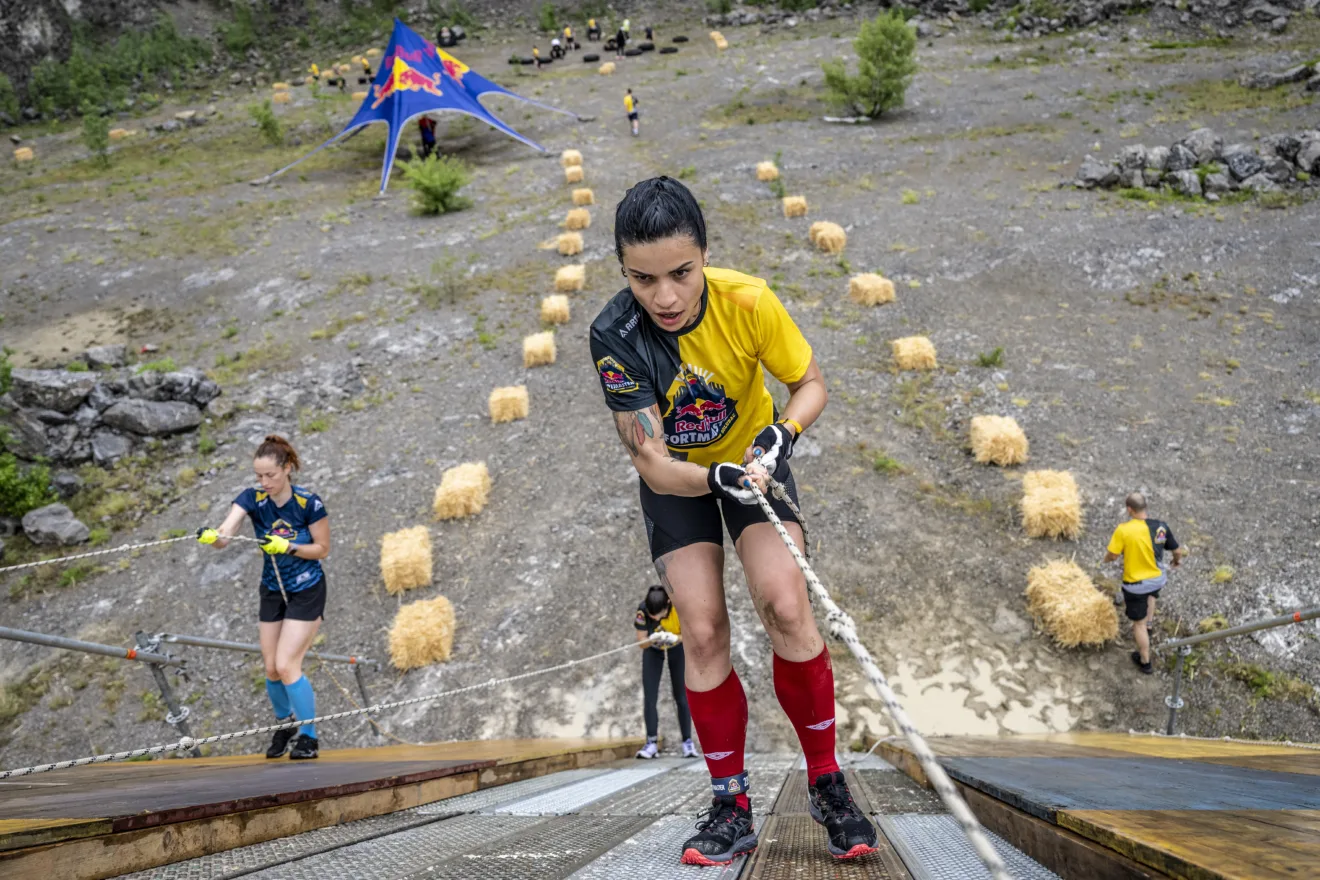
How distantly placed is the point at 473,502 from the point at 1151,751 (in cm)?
860

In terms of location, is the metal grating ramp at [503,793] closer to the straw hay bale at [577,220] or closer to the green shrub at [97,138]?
the straw hay bale at [577,220]

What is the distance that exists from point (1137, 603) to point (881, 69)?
24.4 meters

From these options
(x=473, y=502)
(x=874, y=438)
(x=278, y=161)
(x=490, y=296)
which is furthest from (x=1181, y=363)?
(x=278, y=161)

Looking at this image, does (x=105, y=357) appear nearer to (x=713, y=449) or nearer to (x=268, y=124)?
(x=713, y=449)

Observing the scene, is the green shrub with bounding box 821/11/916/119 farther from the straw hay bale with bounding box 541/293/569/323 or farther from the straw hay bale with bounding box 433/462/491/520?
the straw hay bale with bounding box 433/462/491/520

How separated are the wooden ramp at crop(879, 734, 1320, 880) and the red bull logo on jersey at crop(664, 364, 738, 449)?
1.80m

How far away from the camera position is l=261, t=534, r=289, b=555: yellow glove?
17.5ft

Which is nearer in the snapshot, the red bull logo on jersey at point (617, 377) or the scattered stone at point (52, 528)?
the red bull logo on jersey at point (617, 377)

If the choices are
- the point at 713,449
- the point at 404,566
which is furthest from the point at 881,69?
the point at 713,449

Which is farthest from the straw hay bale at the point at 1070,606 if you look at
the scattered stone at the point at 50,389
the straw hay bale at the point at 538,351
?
the scattered stone at the point at 50,389

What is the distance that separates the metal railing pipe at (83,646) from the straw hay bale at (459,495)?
5.15 meters

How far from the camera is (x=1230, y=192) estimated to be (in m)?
17.0

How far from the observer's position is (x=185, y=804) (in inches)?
90.5

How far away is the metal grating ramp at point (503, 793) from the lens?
11.0 feet
